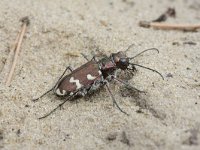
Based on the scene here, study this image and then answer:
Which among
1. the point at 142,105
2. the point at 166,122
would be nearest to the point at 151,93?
the point at 142,105

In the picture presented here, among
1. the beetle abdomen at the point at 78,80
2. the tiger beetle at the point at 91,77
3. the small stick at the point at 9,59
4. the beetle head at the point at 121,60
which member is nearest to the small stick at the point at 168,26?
the tiger beetle at the point at 91,77

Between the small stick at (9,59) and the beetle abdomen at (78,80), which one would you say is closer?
the beetle abdomen at (78,80)

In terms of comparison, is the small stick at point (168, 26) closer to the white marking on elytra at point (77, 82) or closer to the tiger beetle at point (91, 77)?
the tiger beetle at point (91, 77)

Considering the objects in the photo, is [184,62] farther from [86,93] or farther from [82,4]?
[82,4]

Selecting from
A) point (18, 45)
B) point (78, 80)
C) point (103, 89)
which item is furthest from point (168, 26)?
point (18, 45)

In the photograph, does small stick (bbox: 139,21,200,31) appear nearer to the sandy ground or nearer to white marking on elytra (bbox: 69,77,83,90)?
the sandy ground

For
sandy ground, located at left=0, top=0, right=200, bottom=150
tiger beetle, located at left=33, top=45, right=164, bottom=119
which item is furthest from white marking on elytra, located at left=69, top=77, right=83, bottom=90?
sandy ground, located at left=0, top=0, right=200, bottom=150
